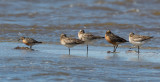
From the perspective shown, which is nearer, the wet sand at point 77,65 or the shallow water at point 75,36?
the wet sand at point 77,65

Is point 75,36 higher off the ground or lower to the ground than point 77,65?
higher

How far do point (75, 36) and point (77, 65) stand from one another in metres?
7.06

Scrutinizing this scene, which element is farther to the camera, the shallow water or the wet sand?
the shallow water

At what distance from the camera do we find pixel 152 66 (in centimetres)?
984

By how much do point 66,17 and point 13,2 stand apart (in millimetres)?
9314

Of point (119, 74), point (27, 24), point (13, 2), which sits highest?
point (13, 2)

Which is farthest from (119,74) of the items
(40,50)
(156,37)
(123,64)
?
(156,37)

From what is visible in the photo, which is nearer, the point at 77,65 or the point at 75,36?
the point at 77,65

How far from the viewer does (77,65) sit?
10008 mm

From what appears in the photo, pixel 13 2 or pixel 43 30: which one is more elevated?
pixel 13 2

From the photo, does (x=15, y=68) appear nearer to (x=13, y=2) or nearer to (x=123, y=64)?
(x=123, y=64)

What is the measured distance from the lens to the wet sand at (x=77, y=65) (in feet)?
28.4

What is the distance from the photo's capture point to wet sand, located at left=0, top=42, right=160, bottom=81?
8.65 meters

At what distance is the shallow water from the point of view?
9016 mm
